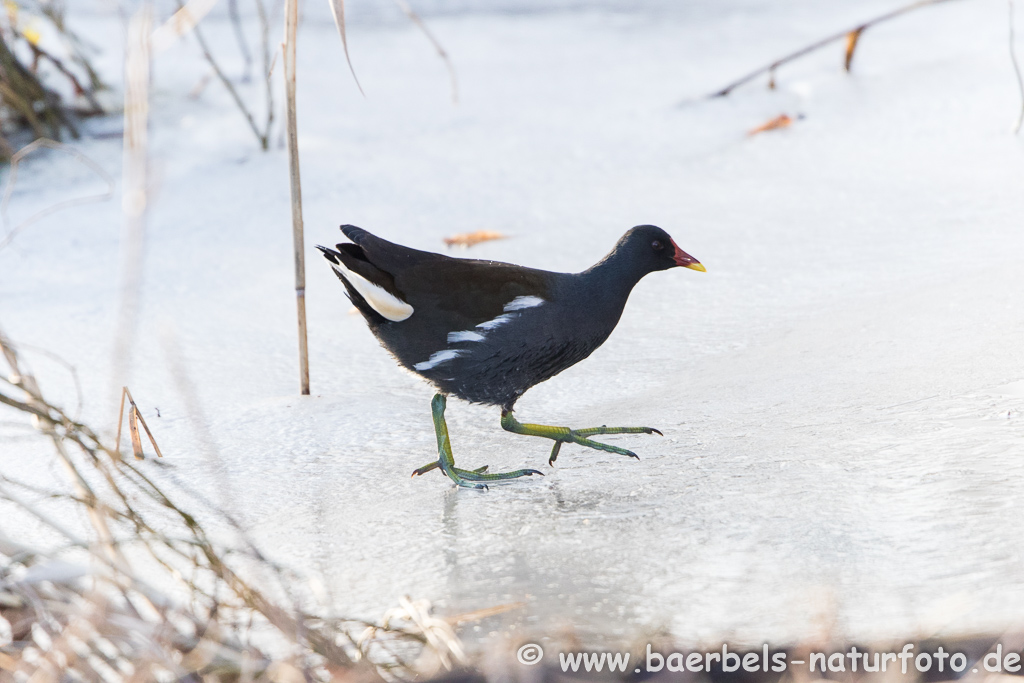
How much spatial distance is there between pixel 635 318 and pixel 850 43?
85.6 inches

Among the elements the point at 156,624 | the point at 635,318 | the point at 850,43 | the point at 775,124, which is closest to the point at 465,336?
the point at 635,318

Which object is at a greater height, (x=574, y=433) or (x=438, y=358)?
(x=438, y=358)

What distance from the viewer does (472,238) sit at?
2.98 metres

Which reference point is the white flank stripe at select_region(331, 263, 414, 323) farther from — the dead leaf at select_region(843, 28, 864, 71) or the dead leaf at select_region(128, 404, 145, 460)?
the dead leaf at select_region(843, 28, 864, 71)

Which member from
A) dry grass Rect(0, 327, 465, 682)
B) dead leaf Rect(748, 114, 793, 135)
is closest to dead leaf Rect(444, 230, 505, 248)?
dead leaf Rect(748, 114, 793, 135)

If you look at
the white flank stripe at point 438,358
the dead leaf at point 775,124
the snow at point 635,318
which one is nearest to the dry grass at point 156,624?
the snow at point 635,318

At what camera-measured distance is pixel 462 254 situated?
296 cm

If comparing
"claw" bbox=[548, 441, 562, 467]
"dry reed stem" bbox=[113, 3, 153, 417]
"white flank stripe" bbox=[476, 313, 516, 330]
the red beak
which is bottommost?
"claw" bbox=[548, 441, 562, 467]

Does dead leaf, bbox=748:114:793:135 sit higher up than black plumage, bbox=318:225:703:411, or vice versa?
dead leaf, bbox=748:114:793:135

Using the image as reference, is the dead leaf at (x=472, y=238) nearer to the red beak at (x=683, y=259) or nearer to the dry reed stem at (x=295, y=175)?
the dry reed stem at (x=295, y=175)

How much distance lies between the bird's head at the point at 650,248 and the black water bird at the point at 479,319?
100 mm

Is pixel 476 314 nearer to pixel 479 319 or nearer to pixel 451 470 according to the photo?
pixel 479 319

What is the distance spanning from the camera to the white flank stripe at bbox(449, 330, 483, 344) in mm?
1846

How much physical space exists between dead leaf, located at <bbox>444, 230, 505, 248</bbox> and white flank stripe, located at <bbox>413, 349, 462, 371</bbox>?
113cm
